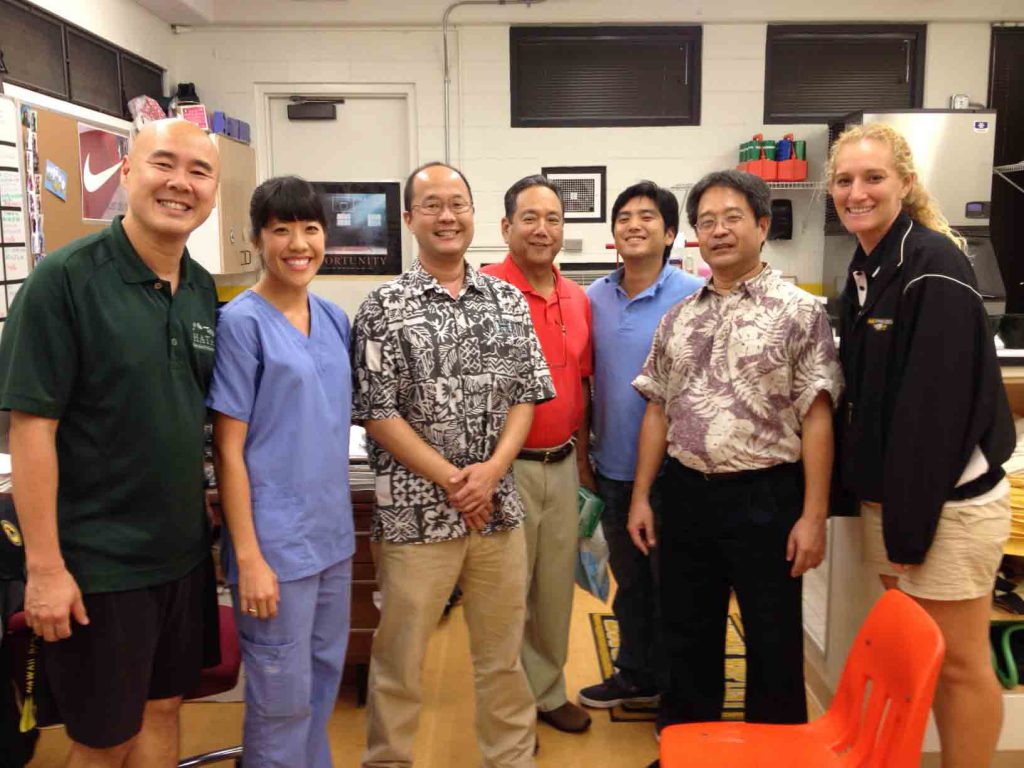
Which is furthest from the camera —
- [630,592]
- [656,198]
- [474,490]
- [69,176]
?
[69,176]

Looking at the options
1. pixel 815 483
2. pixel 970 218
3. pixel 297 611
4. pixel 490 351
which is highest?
pixel 970 218

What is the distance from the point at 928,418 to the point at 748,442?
1.30ft

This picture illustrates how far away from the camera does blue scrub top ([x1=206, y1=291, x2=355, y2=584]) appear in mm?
1612

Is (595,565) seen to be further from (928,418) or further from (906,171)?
(906,171)

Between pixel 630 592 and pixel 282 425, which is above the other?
pixel 282 425

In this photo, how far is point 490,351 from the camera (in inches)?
75.7

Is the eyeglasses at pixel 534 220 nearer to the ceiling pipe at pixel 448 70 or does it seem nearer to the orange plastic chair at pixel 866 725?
the orange plastic chair at pixel 866 725

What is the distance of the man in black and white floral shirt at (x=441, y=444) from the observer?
1865 millimetres

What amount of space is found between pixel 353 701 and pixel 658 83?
427 centimetres

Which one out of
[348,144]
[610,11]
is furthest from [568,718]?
[610,11]

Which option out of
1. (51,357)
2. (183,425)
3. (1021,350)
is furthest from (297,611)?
(1021,350)

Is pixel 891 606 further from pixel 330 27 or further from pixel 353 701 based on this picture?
pixel 330 27

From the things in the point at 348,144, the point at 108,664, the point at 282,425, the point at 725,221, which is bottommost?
the point at 108,664

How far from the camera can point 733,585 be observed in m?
2.04
